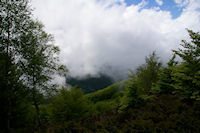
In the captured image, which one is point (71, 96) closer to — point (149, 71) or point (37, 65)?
point (37, 65)

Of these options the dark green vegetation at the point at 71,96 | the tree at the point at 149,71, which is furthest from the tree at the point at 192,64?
the tree at the point at 149,71

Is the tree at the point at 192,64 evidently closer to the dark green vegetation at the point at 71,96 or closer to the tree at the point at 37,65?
the dark green vegetation at the point at 71,96

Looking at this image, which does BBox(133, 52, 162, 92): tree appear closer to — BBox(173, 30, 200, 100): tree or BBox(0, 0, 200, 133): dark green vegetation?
BBox(0, 0, 200, 133): dark green vegetation

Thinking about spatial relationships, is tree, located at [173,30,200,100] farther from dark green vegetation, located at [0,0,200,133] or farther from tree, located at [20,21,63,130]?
tree, located at [20,21,63,130]

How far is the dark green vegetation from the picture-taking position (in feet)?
21.8

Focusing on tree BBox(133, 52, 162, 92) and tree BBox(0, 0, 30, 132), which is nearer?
tree BBox(0, 0, 30, 132)

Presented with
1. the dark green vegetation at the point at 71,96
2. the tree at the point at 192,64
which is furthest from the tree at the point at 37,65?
the tree at the point at 192,64

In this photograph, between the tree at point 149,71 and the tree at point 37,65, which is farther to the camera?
the tree at point 149,71

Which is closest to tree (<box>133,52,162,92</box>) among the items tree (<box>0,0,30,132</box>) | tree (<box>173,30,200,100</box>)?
tree (<box>173,30,200,100</box>)

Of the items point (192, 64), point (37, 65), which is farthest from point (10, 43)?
point (192, 64)

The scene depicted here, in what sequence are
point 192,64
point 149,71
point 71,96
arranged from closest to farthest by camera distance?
1. point 192,64
2. point 71,96
3. point 149,71

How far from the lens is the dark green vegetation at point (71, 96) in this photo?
6.64 meters

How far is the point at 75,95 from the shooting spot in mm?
14125

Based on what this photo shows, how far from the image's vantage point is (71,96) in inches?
540
